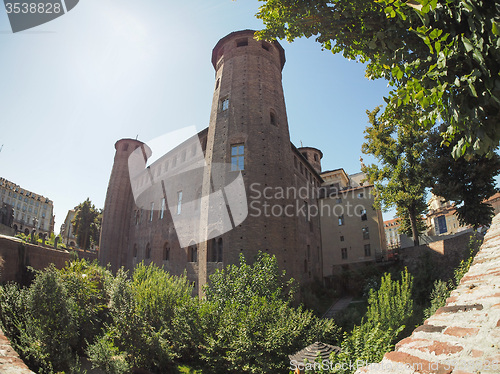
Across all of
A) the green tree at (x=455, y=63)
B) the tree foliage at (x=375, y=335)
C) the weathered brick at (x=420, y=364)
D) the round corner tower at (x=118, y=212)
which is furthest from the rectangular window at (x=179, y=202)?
the weathered brick at (x=420, y=364)

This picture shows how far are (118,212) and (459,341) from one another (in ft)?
118

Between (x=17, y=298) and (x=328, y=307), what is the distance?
16.0 metres

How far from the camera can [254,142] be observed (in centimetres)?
1833

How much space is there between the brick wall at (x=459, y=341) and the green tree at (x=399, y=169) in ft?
52.1

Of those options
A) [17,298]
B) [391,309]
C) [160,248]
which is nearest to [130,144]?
[160,248]

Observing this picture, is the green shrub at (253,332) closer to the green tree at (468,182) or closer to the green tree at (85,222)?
the green tree at (468,182)

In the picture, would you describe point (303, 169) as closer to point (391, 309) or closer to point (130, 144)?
point (391, 309)

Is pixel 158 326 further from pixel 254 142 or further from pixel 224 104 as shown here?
pixel 224 104

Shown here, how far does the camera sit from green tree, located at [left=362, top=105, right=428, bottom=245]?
18.2 m

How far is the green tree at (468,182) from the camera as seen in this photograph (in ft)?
51.2

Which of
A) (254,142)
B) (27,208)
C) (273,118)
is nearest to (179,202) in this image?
(254,142)

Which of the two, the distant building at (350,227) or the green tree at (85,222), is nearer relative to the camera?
the distant building at (350,227)

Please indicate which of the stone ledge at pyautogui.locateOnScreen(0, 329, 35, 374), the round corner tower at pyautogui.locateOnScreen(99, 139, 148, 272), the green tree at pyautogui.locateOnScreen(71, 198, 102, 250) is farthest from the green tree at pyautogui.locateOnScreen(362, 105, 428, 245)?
the green tree at pyautogui.locateOnScreen(71, 198, 102, 250)

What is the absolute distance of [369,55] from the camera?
6.79 meters
